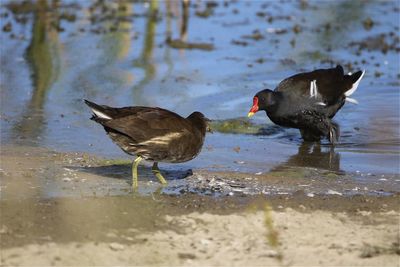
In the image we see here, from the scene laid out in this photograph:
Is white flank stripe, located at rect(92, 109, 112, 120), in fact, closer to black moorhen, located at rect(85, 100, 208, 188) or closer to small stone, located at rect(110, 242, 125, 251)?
black moorhen, located at rect(85, 100, 208, 188)

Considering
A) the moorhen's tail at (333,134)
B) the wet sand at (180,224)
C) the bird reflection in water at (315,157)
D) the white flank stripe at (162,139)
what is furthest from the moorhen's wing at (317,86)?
the white flank stripe at (162,139)

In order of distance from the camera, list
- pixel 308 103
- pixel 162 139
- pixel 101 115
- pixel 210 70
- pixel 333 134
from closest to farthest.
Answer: pixel 101 115 → pixel 162 139 → pixel 333 134 → pixel 308 103 → pixel 210 70

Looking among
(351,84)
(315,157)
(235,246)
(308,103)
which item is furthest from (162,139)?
(351,84)

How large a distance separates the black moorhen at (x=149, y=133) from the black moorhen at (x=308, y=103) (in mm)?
2295

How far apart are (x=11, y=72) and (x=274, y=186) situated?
21.2 feet

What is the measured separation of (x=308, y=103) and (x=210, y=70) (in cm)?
356

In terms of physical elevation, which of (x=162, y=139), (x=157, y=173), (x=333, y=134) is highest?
(x=162, y=139)

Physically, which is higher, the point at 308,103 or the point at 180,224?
the point at 308,103

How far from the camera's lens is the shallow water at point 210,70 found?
31.2 ft

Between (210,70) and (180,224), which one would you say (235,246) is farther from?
(210,70)

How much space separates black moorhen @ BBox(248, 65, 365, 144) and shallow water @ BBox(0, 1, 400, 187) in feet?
0.64

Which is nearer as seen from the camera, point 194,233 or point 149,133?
point 194,233

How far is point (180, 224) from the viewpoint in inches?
253

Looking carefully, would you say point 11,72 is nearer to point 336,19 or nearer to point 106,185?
point 106,185
